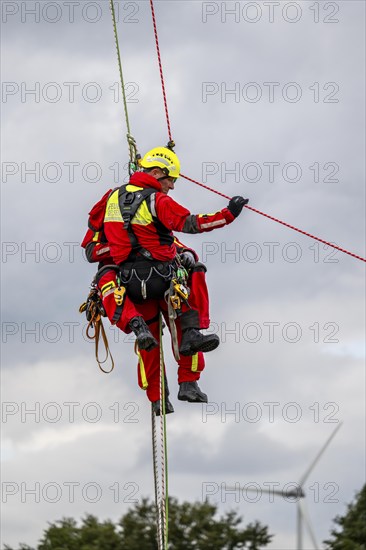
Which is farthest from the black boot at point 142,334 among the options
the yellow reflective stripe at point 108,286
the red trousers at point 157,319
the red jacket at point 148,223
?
the red jacket at point 148,223

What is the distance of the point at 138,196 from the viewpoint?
16.4 m

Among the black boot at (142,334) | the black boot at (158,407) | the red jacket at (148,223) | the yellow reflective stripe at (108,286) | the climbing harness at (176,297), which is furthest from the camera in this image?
the black boot at (158,407)

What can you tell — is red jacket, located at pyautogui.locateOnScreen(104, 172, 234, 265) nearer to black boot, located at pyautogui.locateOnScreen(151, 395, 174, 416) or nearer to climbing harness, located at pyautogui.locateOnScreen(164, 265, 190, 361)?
climbing harness, located at pyautogui.locateOnScreen(164, 265, 190, 361)

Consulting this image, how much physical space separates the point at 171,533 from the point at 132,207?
28.4 meters

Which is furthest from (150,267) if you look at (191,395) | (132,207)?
(191,395)

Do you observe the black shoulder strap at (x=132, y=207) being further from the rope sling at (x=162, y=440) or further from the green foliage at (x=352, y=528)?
the green foliage at (x=352, y=528)

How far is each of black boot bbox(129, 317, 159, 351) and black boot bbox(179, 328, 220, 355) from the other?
0.43 metres

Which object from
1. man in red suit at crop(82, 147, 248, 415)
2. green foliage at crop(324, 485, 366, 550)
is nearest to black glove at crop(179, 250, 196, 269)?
man in red suit at crop(82, 147, 248, 415)

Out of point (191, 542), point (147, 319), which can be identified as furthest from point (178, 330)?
point (191, 542)

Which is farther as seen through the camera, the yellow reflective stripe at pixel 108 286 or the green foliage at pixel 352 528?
the green foliage at pixel 352 528

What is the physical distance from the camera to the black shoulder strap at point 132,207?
1634 cm

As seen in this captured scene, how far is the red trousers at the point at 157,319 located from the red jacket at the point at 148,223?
1.15 feet

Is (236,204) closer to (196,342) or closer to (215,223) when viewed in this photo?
(215,223)

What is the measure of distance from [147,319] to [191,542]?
27.7 meters
